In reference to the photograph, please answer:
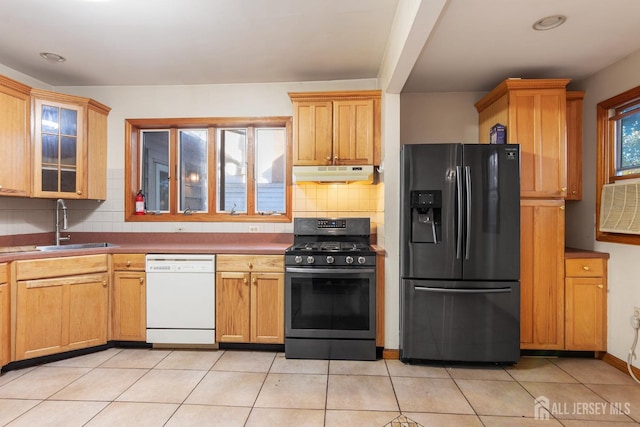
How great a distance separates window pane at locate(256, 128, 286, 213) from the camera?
3.43 metres

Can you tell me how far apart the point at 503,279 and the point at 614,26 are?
1.90 m

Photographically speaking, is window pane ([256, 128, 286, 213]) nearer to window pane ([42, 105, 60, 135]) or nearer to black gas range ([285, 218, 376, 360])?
black gas range ([285, 218, 376, 360])

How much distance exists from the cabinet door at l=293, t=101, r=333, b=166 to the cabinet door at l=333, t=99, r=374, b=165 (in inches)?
2.9

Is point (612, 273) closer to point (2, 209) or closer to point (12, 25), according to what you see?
point (12, 25)

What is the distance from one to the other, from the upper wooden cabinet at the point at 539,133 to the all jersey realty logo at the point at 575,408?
153 cm

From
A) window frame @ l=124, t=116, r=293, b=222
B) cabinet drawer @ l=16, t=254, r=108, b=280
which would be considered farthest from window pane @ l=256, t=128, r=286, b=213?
cabinet drawer @ l=16, t=254, r=108, b=280

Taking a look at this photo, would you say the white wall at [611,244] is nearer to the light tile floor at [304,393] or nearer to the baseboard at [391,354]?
the light tile floor at [304,393]

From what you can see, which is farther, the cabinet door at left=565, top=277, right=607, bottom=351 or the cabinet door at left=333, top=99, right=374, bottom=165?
the cabinet door at left=333, top=99, right=374, bottom=165

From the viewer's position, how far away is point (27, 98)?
272cm

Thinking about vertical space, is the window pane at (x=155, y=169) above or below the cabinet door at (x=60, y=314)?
above

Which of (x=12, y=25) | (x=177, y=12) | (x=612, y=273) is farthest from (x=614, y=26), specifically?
(x=12, y=25)

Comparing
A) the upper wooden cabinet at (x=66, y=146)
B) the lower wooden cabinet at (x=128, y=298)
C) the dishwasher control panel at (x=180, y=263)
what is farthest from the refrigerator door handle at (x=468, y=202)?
the upper wooden cabinet at (x=66, y=146)

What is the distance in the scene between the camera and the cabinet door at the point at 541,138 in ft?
8.84

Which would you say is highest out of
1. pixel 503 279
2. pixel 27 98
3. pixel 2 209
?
pixel 27 98
